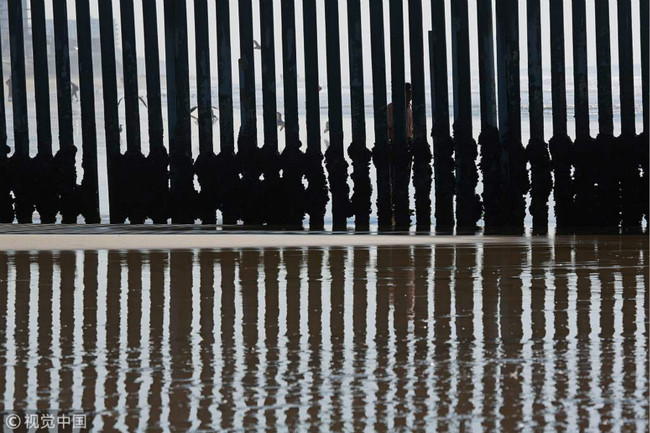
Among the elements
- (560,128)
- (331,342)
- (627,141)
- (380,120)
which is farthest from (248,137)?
(331,342)

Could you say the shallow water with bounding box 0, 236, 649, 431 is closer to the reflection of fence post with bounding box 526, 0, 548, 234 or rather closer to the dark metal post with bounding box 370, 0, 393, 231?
the reflection of fence post with bounding box 526, 0, 548, 234

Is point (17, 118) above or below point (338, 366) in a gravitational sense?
above

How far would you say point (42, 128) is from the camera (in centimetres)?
1005

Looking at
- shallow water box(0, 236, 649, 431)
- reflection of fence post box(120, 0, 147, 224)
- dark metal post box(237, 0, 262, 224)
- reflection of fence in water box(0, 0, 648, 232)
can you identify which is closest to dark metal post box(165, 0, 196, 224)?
reflection of fence in water box(0, 0, 648, 232)

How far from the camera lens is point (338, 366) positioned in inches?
147

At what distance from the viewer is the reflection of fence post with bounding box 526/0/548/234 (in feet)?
31.4

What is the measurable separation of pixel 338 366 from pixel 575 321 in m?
1.16

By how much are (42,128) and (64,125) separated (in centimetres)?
16

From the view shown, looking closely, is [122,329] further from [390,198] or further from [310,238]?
[390,198]

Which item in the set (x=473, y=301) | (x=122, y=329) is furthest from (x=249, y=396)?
(x=473, y=301)

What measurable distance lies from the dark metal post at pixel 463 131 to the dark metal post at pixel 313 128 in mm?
954

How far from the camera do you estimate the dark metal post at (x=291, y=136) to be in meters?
9.72

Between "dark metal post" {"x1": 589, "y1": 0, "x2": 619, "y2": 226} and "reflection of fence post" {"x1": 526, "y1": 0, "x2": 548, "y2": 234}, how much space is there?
13.6 inches

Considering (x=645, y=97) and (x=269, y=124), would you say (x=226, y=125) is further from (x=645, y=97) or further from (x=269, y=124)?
(x=645, y=97)
